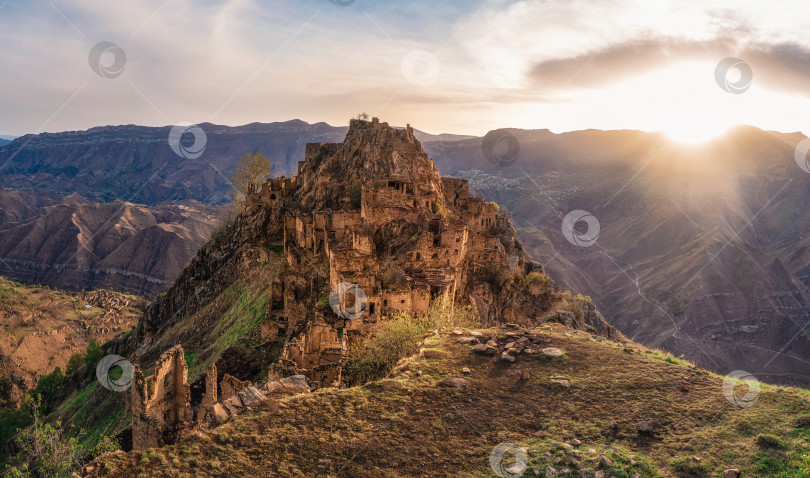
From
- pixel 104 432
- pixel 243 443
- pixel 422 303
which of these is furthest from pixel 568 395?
pixel 104 432

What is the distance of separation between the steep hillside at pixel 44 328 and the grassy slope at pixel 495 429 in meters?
83.5

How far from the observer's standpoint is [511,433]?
12875mm

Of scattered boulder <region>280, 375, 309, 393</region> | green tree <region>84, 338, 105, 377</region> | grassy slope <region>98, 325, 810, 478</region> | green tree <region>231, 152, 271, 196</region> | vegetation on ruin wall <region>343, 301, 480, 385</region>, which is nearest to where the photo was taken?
grassy slope <region>98, 325, 810, 478</region>

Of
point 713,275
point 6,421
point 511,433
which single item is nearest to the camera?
point 511,433

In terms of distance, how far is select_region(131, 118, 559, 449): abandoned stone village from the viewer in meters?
18.0

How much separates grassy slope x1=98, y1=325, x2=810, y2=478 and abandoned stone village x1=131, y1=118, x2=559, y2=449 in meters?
1.79

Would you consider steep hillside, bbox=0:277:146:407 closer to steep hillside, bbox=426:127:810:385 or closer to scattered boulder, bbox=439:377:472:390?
scattered boulder, bbox=439:377:472:390

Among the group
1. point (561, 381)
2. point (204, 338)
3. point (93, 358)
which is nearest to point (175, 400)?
point (561, 381)

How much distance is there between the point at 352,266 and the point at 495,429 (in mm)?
18354

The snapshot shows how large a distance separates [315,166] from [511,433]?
57011 millimetres

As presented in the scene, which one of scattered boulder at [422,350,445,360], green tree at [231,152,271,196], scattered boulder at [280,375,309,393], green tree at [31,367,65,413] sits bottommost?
green tree at [31,367,65,413]

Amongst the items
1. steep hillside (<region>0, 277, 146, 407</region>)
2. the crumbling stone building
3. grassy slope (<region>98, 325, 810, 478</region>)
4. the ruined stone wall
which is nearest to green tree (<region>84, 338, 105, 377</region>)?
steep hillside (<region>0, 277, 146, 407</region>)

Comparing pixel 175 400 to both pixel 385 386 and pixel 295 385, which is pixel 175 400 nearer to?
pixel 295 385

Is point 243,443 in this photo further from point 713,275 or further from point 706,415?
point 713,275
